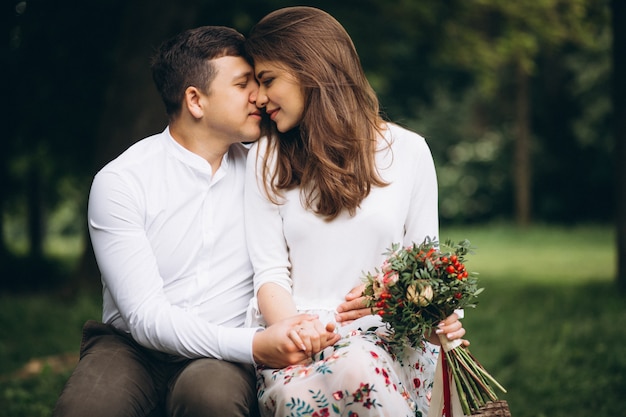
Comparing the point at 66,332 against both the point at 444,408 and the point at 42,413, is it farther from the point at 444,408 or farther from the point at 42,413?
the point at 444,408

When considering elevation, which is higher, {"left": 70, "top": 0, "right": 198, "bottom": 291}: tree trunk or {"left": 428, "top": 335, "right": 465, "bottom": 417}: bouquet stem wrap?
{"left": 70, "top": 0, "right": 198, "bottom": 291}: tree trunk

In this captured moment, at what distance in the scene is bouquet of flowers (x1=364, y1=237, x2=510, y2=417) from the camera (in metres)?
2.65

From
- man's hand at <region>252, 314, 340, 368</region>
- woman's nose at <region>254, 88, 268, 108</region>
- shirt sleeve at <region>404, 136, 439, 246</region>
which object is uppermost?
woman's nose at <region>254, 88, 268, 108</region>

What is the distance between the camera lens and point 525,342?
6.59 m

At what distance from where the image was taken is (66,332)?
713 centimetres

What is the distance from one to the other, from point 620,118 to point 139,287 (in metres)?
6.84

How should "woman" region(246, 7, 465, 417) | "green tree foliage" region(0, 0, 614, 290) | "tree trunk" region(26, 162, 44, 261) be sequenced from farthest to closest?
"tree trunk" region(26, 162, 44, 261)
"green tree foliage" region(0, 0, 614, 290)
"woman" region(246, 7, 465, 417)

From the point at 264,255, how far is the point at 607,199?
66.7 feet

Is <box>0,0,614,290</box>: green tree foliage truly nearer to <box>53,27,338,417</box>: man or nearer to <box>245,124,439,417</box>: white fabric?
<box>245,124,439,417</box>: white fabric

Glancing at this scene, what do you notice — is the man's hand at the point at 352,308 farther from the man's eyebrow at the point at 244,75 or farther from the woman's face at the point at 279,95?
the man's eyebrow at the point at 244,75

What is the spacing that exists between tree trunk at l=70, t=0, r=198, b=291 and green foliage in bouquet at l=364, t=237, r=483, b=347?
566cm

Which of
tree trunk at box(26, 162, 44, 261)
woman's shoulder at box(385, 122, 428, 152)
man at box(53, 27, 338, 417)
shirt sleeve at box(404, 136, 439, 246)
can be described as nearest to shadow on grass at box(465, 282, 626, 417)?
shirt sleeve at box(404, 136, 439, 246)

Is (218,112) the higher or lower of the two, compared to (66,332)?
higher

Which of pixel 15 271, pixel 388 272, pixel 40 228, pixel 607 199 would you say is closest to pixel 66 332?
pixel 388 272
